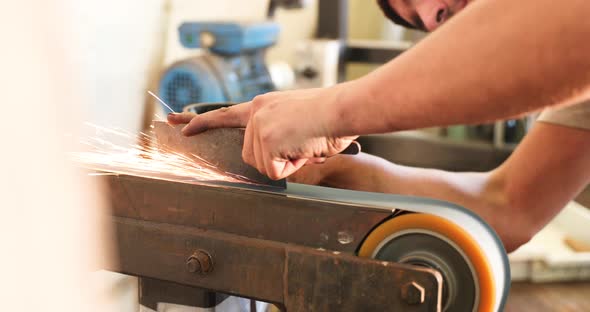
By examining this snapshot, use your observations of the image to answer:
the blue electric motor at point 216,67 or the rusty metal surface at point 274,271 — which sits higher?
the blue electric motor at point 216,67

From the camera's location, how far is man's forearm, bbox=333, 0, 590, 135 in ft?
1.69

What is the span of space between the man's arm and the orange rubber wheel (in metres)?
0.43

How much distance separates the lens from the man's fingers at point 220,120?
2.42 feet

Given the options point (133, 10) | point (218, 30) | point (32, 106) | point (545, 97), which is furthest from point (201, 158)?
point (133, 10)

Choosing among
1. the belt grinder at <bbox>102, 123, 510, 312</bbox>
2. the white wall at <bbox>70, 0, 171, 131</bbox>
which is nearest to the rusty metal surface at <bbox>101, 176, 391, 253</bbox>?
the belt grinder at <bbox>102, 123, 510, 312</bbox>

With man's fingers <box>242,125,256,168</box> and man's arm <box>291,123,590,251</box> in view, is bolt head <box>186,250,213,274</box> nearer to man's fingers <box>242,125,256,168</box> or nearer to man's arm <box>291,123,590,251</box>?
man's fingers <box>242,125,256,168</box>

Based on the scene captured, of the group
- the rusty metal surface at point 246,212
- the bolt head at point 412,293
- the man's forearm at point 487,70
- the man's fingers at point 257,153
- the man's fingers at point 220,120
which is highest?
the man's forearm at point 487,70

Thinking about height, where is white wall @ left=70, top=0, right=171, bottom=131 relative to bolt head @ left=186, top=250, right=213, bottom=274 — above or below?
above

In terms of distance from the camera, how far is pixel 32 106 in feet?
2.88

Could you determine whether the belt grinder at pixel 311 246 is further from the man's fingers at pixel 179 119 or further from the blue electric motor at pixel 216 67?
the blue electric motor at pixel 216 67

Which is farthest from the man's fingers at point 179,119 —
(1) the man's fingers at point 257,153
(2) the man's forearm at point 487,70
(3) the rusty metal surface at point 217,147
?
(2) the man's forearm at point 487,70

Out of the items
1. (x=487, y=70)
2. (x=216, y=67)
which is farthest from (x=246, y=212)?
(x=216, y=67)

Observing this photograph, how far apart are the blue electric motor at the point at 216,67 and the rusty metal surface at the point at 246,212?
1061mm

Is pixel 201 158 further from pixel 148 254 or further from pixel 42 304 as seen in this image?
pixel 42 304
